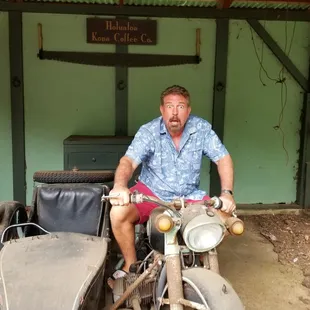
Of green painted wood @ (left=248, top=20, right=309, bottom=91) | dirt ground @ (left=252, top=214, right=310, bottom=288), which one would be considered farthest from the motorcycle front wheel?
green painted wood @ (left=248, top=20, right=309, bottom=91)

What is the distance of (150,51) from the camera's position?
4609mm

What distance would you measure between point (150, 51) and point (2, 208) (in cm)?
265

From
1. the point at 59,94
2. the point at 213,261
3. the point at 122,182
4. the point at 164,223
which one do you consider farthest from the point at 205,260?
the point at 59,94

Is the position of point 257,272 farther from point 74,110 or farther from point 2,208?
point 74,110

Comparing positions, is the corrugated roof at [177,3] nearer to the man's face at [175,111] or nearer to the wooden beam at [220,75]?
the wooden beam at [220,75]

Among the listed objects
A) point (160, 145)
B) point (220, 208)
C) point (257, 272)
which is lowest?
point (257, 272)

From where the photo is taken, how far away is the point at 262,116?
4.85 m

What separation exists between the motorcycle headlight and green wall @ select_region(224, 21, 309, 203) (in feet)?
10.0

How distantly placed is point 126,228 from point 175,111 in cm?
78

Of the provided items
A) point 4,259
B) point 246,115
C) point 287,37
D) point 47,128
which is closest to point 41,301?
point 4,259

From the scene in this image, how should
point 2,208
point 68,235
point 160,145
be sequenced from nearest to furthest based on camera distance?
point 68,235, point 2,208, point 160,145

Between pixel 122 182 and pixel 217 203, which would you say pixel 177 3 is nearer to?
pixel 122 182

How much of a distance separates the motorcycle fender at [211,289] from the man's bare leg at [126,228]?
75cm

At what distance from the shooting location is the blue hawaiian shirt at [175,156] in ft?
9.05
